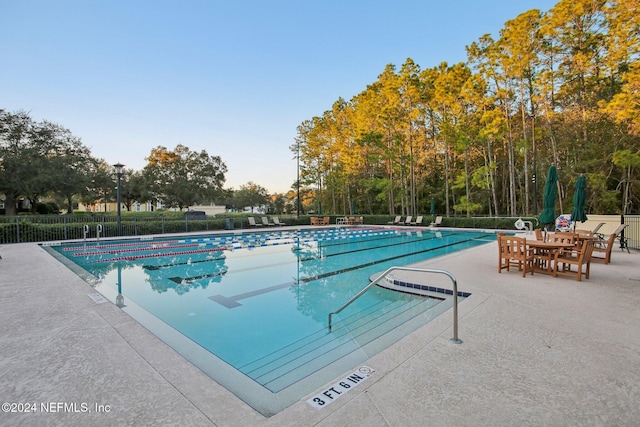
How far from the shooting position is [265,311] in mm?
4348

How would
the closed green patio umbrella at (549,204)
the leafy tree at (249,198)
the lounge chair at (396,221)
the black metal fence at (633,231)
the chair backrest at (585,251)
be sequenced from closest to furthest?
the chair backrest at (585,251) → the closed green patio umbrella at (549,204) → the black metal fence at (633,231) → the lounge chair at (396,221) → the leafy tree at (249,198)

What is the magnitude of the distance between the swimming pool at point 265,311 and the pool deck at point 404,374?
1.11ft

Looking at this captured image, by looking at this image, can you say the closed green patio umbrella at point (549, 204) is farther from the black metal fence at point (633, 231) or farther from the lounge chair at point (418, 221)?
the lounge chair at point (418, 221)

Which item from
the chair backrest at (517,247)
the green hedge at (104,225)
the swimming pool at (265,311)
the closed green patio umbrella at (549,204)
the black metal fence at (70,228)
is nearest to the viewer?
the swimming pool at (265,311)

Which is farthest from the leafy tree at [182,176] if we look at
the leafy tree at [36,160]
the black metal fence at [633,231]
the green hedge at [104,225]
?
the black metal fence at [633,231]

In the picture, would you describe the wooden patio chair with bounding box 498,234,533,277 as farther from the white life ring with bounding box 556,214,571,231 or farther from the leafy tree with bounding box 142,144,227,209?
the leafy tree with bounding box 142,144,227,209

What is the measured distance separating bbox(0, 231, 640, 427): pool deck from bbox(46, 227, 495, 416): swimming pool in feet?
1.11

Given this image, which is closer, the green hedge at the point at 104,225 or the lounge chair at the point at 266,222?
the green hedge at the point at 104,225

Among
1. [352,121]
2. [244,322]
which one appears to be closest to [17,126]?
[352,121]

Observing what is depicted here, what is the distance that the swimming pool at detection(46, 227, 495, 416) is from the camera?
2.61m

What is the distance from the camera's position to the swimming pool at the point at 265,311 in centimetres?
261

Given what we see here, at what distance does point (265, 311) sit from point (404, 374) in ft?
8.45

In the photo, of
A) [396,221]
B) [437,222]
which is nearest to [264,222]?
[396,221]

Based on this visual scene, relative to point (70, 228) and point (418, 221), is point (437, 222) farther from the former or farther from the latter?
point (70, 228)
